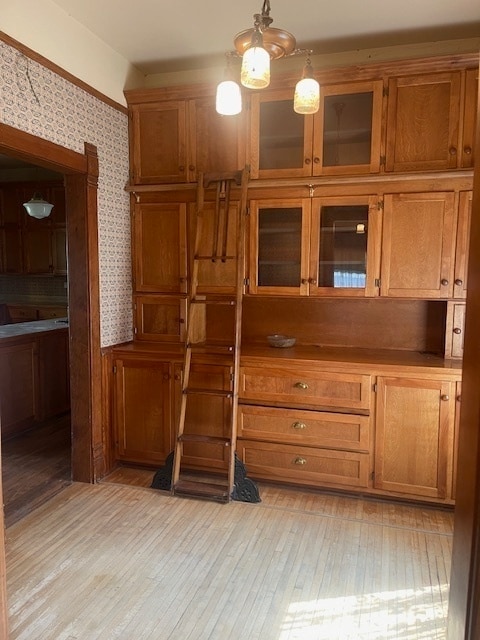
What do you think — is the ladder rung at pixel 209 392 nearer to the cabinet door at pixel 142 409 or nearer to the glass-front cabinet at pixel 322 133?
the cabinet door at pixel 142 409

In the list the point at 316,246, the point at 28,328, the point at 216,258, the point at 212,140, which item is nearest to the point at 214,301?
the point at 216,258

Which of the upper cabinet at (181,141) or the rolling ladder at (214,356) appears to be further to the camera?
the upper cabinet at (181,141)

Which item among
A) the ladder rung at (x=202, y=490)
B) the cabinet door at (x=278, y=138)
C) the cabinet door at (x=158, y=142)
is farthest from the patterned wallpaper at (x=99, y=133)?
the ladder rung at (x=202, y=490)

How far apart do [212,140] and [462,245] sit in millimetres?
1730

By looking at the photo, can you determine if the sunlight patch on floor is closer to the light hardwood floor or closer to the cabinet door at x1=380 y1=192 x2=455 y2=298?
the light hardwood floor

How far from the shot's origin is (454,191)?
271cm

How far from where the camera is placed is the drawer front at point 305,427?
2.78 metres

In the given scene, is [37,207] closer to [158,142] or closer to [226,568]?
[158,142]

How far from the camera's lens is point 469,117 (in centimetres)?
264

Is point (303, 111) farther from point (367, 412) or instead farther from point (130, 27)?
point (367, 412)

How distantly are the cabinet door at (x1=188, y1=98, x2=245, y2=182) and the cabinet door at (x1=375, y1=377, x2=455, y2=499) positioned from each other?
5.69 feet

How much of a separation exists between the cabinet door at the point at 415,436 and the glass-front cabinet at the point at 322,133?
1346mm

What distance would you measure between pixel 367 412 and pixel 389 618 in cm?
111

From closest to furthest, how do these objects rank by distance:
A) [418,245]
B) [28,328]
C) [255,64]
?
1. [255,64]
2. [418,245]
3. [28,328]
